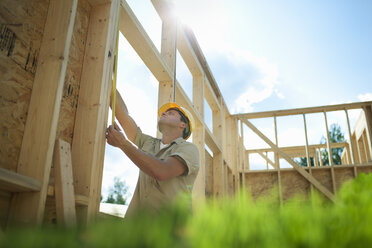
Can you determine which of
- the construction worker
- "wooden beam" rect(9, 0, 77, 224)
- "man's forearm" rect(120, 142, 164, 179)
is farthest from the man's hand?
"wooden beam" rect(9, 0, 77, 224)

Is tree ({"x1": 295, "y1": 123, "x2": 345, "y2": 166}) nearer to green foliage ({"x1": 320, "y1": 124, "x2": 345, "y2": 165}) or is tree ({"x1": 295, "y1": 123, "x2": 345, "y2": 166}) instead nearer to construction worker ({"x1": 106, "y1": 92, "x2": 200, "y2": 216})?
green foliage ({"x1": 320, "y1": 124, "x2": 345, "y2": 165})

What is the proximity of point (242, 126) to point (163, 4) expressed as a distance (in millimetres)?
4836

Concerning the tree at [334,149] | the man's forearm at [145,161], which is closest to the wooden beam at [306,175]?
the man's forearm at [145,161]

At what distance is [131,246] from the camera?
0.44 metres

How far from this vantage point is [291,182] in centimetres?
773

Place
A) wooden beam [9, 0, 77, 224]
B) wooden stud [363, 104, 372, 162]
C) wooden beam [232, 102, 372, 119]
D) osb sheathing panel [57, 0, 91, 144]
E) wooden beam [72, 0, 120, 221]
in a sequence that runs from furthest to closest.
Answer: wooden beam [232, 102, 372, 119]
wooden stud [363, 104, 372, 162]
osb sheathing panel [57, 0, 91, 144]
wooden beam [72, 0, 120, 221]
wooden beam [9, 0, 77, 224]

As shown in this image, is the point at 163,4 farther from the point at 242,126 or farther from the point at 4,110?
the point at 242,126

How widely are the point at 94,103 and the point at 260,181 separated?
6.12 m

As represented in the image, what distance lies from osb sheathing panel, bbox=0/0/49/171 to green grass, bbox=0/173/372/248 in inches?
66.8

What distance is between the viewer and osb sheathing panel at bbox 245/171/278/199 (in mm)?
7821

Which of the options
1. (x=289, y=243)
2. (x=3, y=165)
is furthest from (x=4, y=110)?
(x=289, y=243)

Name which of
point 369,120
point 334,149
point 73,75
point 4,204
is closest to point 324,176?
point 369,120

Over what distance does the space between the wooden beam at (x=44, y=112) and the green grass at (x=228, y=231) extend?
143 centimetres

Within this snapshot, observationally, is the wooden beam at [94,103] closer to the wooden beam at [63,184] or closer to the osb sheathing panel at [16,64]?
the wooden beam at [63,184]
